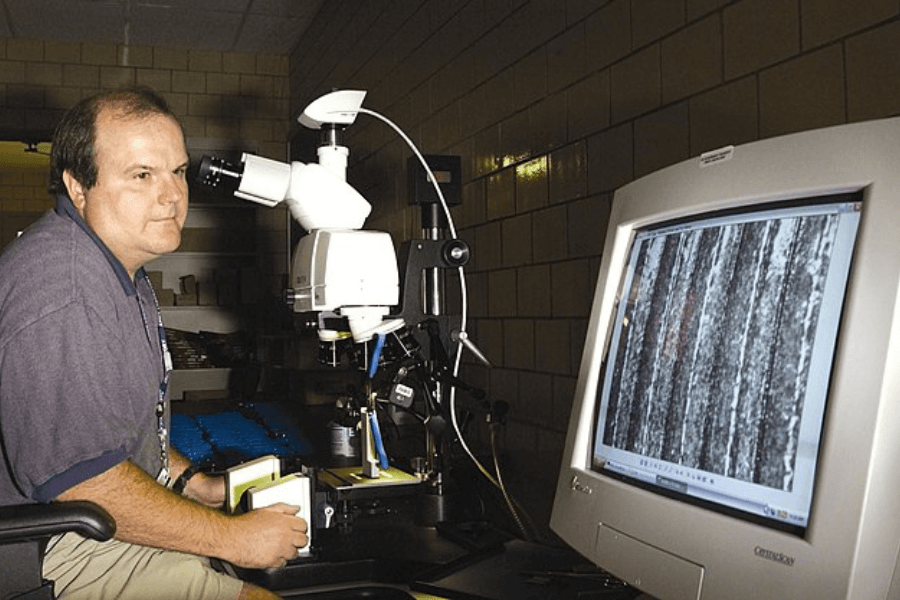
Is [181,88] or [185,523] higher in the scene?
[181,88]

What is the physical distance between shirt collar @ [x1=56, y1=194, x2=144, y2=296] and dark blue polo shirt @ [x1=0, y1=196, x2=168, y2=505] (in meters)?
0.05

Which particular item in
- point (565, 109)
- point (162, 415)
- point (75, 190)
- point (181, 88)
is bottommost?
point (162, 415)

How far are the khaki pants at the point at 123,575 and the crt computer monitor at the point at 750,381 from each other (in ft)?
2.15

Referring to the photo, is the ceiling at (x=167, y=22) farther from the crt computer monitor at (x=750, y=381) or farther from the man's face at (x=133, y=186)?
the crt computer monitor at (x=750, y=381)

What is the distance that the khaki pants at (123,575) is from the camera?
133 centimetres

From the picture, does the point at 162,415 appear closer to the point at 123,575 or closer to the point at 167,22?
the point at 123,575

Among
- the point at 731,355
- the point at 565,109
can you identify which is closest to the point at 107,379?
the point at 731,355

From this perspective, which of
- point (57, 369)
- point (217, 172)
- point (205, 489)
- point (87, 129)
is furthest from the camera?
point (205, 489)

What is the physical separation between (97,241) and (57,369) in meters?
0.33

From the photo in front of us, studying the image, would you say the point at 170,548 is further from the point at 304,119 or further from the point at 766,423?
the point at 766,423

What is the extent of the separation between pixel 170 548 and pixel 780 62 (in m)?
1.19

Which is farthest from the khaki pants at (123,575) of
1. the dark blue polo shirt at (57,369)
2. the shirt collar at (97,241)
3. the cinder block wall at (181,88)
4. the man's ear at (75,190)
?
the cinder block wall at (181,88)

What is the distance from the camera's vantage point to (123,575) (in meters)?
1.36

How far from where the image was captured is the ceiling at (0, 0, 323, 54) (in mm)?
4082
